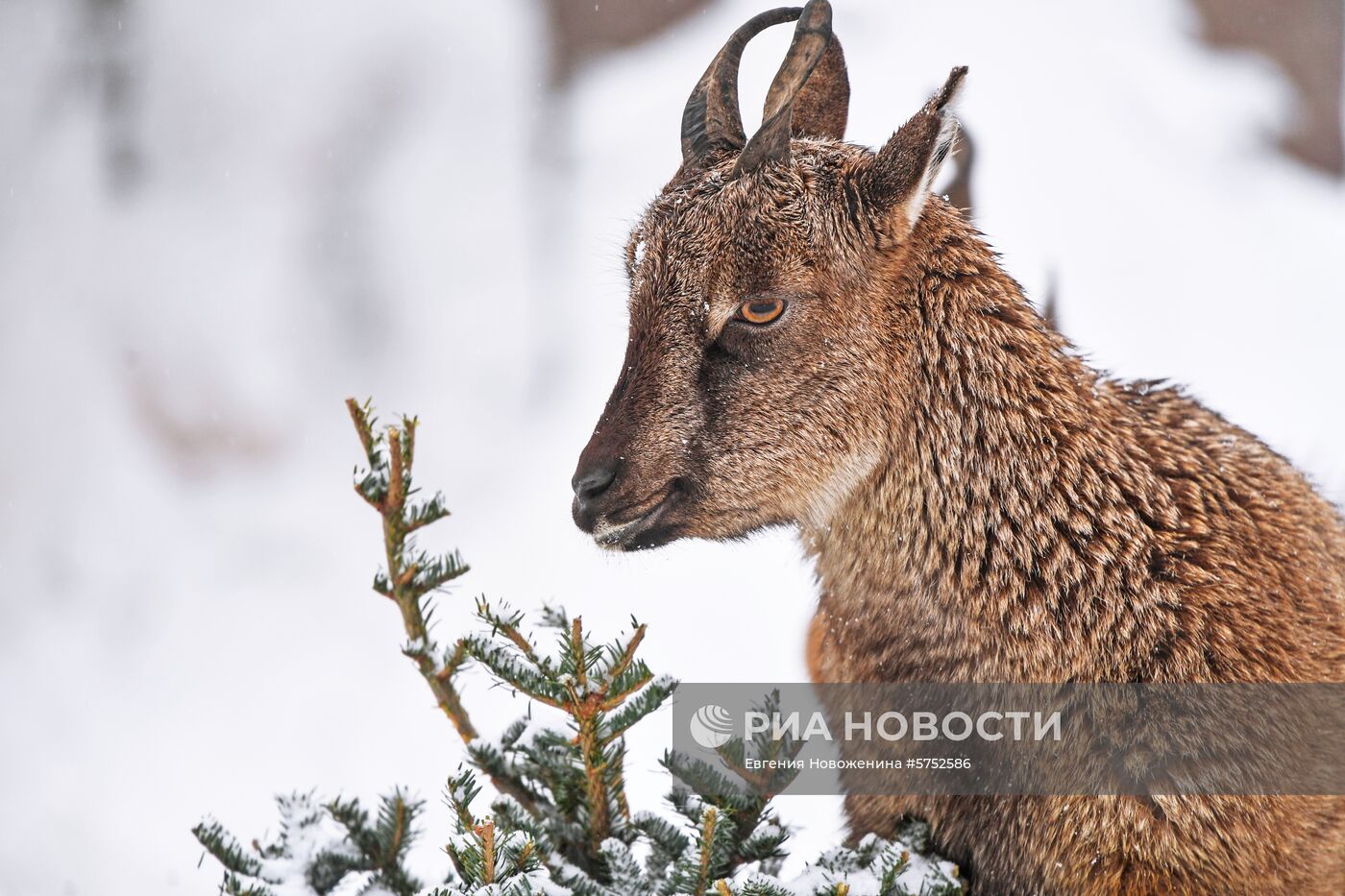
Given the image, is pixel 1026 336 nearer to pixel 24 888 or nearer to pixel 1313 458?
pixel 1313 458

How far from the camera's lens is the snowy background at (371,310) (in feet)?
23.0

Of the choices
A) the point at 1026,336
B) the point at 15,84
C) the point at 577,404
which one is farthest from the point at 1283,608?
the point at 15,84

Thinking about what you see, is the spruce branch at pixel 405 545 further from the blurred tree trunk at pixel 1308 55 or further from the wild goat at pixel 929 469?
the blurred tree trunk at pixel 1308 55

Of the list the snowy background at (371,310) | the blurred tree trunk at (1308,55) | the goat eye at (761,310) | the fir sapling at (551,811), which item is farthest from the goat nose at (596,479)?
the blurred tree trunk at (1308,55)

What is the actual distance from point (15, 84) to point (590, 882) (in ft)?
32.7

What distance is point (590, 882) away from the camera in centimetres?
254

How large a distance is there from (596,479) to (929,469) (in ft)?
2.68

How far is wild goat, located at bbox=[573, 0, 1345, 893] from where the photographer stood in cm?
263

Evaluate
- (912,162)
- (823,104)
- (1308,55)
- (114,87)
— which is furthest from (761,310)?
(114,87)

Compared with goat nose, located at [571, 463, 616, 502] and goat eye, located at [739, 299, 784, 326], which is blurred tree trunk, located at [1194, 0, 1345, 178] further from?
goat nose, located at [571, 463, 616, 502]

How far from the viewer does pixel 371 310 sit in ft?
31.3

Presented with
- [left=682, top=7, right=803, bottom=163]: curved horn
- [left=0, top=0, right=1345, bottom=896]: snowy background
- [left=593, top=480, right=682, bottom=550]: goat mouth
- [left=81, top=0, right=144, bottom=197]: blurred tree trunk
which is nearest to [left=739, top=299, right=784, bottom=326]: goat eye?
[left=593, top=480, right=682, bottom=550]: goat mouth

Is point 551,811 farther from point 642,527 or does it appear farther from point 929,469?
point 929,469

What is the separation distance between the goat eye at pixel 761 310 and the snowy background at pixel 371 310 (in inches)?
139
